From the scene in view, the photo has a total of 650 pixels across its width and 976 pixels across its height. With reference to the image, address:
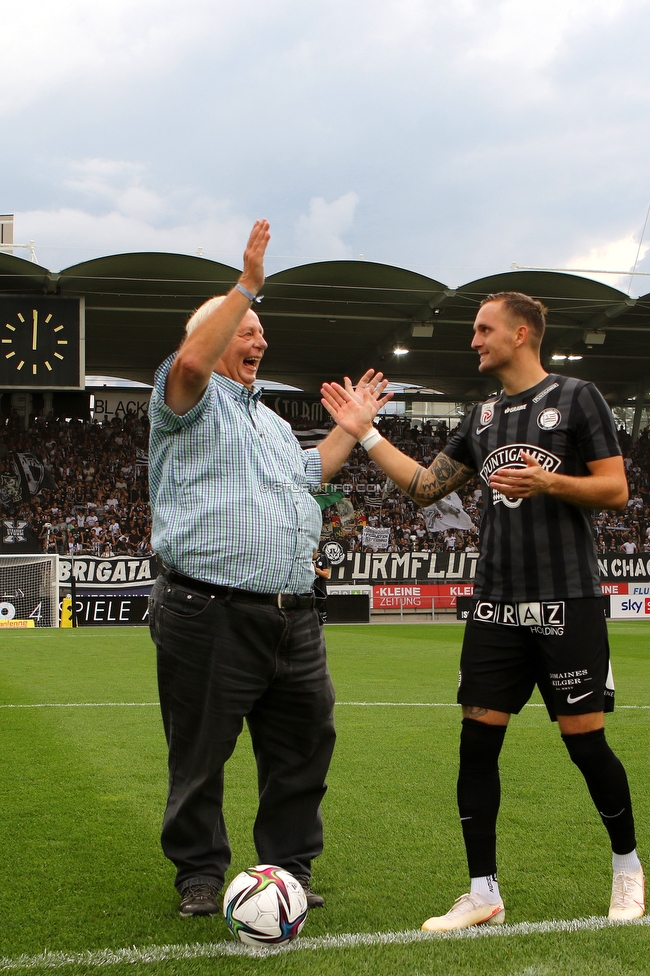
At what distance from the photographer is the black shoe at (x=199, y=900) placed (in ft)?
10.5

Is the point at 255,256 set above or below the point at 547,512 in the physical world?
above

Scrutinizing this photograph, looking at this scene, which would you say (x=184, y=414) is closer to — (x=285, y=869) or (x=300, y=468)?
(x=300, y=468)

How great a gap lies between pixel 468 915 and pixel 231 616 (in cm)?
131

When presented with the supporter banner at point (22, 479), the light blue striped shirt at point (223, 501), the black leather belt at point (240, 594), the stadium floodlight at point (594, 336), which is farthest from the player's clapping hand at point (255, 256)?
the supporter banner at point (22, 479)

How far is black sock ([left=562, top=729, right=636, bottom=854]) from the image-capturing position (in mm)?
3209

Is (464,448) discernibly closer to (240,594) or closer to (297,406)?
(240,594)

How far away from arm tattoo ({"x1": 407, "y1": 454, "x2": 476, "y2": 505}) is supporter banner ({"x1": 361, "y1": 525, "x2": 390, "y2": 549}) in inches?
1032

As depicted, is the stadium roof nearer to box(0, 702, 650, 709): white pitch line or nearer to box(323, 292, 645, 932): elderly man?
box(0, 702, 650, 709): white pitch line

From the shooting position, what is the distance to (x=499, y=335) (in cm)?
346

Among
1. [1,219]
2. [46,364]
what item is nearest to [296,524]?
[46,364]

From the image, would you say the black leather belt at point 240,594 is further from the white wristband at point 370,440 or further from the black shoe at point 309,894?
the black shoe at point 309,894

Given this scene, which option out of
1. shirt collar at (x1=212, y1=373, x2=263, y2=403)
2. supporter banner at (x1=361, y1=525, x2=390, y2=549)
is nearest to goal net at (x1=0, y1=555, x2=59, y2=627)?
supporter banner at (x1=361, y1=525, x2=390, y2=549)

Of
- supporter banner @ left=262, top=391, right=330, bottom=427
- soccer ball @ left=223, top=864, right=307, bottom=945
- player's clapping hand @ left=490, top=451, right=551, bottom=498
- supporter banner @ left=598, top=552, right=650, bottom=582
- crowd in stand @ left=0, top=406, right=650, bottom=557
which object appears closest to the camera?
soccer ball @ left=223, top=864, right=307, bottom=945

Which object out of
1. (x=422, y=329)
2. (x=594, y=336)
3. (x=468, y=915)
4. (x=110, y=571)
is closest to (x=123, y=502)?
(x=110, y=571)
